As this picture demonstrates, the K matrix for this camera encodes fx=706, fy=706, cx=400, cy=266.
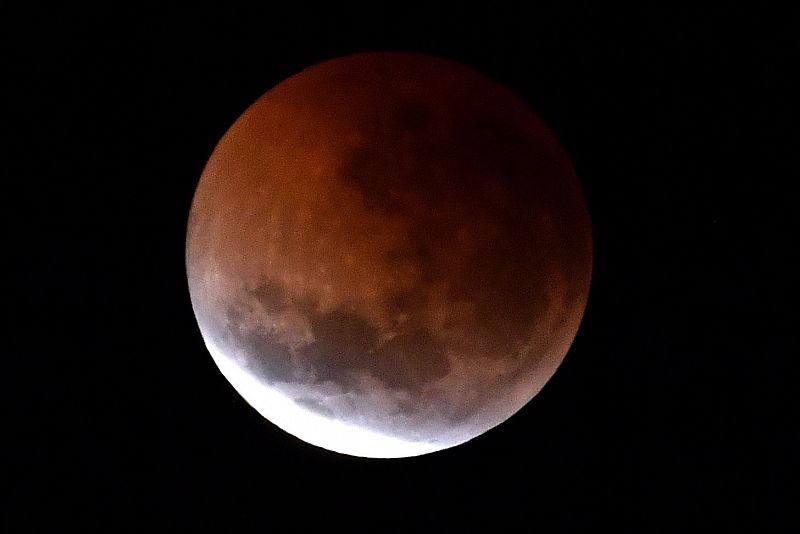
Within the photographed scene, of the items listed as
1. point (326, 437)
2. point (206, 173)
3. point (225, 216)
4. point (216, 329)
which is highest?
point (206, 173)

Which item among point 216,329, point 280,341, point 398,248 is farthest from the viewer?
point 216,329

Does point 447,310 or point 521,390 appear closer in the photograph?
point 447,310

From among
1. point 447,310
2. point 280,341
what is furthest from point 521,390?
point 280,341

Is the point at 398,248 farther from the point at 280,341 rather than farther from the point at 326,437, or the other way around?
the point at 326,437

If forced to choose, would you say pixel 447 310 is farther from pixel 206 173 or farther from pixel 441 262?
pixel 206 173

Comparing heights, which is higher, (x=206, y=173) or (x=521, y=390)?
(x=206, y=173)

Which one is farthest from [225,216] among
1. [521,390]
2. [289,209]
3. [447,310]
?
[521,390]

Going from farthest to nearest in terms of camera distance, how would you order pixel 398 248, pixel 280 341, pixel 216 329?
pixel 216 329 < pixel 280 341 < pixel 398 248
